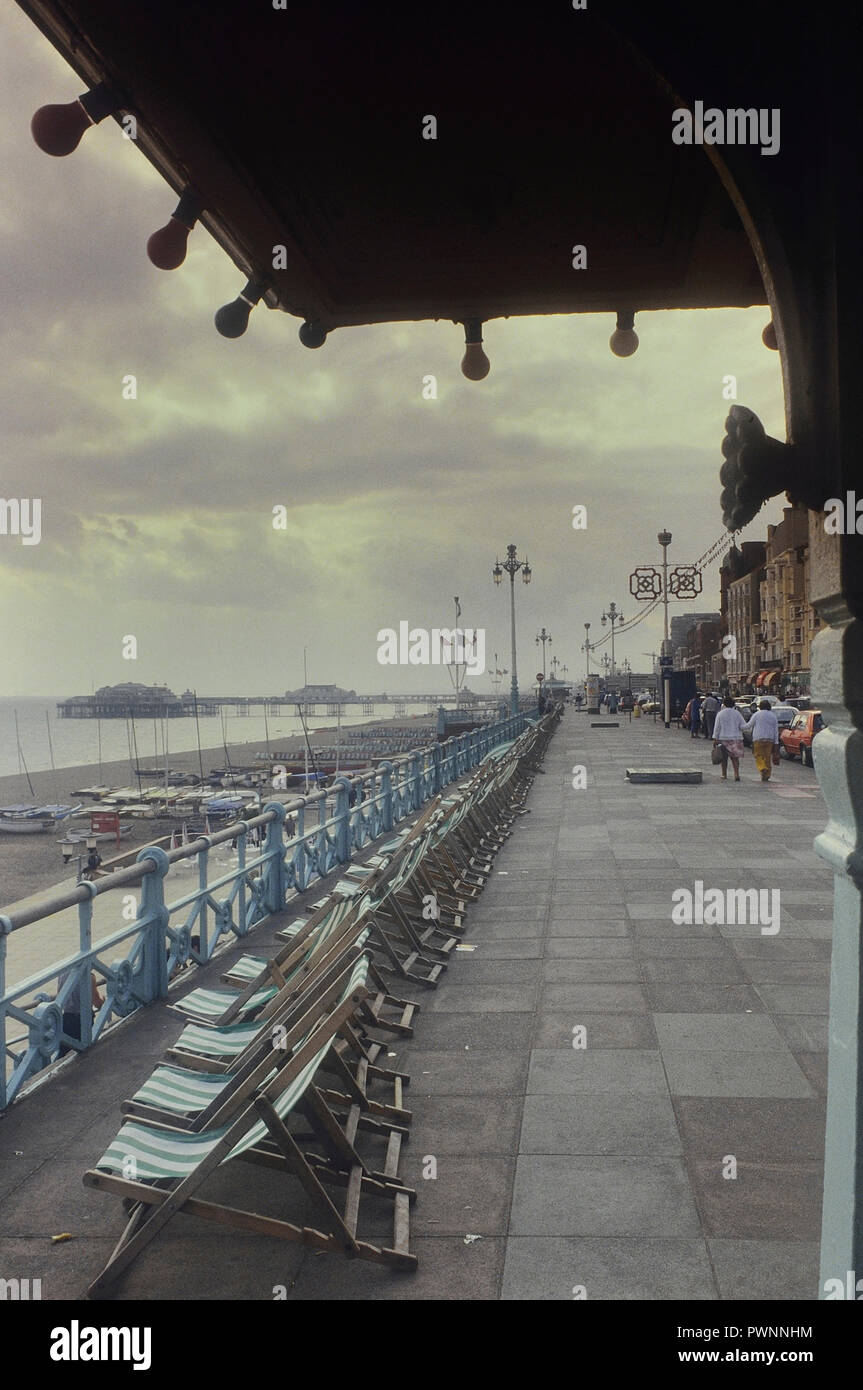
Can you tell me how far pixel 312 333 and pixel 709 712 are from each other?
112ft

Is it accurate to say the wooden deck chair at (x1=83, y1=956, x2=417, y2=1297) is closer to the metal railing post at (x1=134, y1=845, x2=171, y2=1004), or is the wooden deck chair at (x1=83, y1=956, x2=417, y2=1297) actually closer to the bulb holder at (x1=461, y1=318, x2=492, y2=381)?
the bulb holder at (x1=461, y1=318, x2=492, y2=381)

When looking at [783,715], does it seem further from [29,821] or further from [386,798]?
[29,821]

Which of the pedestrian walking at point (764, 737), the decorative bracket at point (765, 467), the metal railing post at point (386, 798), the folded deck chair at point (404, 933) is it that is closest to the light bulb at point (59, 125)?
the decorative bracket at point (765, 467)

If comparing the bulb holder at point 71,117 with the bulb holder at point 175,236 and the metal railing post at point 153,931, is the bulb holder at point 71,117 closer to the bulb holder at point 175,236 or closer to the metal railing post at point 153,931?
the bulb holder at point 175,236

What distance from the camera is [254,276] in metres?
3.30

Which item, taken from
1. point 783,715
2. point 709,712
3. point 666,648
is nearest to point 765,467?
point 783,715

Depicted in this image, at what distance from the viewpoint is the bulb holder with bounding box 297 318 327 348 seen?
12.2 feet

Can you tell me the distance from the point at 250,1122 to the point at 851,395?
305 centimetres

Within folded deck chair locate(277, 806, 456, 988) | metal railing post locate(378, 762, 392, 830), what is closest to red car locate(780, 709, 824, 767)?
metal railing post locate(378, 762, 392, 830)

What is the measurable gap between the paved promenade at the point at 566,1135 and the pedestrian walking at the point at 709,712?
26214 millimetres

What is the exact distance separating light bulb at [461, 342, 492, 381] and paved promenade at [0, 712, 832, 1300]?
3468 mm

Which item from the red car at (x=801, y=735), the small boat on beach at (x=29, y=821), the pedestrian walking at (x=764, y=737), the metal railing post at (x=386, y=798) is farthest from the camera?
the small boat on beach at (x=29, y=821)

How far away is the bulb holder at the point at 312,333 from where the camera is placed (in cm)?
371
